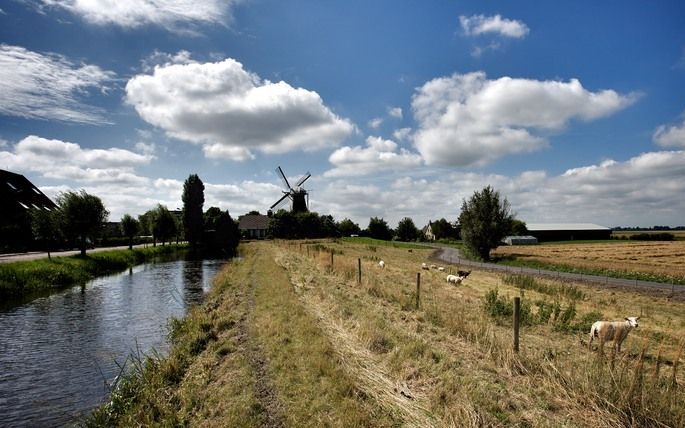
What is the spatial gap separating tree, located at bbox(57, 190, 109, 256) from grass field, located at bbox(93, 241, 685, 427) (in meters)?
30.3

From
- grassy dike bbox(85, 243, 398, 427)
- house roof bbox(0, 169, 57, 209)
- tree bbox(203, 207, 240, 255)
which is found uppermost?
house roof bbox(0, 169, 57, 209)

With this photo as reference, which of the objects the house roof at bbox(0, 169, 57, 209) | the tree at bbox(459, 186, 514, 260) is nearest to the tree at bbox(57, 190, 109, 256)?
the house roof at bbox(0, 169, 57, 209)

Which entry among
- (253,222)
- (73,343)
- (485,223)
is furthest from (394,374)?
(253,222)

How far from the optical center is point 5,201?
167 feet

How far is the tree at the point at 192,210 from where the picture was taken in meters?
77.1

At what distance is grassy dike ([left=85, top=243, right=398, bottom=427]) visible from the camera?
7.26 m

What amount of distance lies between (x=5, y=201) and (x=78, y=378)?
55.7m

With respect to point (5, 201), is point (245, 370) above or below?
below

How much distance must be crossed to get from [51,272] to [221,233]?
161 feet

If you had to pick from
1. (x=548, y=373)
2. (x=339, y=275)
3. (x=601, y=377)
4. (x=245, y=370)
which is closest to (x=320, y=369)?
→ (x=245, y=370)

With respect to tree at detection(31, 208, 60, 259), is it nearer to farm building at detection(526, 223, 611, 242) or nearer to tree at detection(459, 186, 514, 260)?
tree at detection(459, 186, 514, 260)

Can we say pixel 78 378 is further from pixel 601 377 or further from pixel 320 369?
pixel 601 377

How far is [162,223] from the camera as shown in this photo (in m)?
71.6

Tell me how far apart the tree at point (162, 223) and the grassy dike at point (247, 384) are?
63435mm
